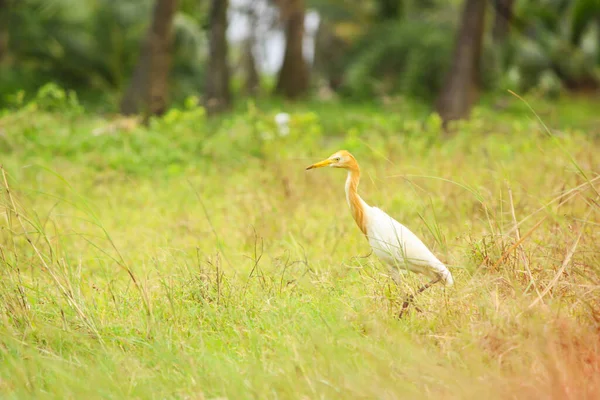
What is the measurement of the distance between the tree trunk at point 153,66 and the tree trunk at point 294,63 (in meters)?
4.94

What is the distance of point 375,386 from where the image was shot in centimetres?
264

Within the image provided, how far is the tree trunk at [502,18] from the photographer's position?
651 inches

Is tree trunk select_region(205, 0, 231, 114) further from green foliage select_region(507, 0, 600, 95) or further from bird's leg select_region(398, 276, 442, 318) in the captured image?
bird's leg select_region(398, 276, 442, 318)

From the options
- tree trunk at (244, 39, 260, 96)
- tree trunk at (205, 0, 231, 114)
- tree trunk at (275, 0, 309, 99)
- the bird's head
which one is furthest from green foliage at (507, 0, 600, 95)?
the bird's head

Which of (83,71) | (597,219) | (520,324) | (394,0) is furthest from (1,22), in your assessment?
(520,324)

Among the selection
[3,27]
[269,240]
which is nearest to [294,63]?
[3,27]

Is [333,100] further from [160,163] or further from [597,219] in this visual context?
[597,219]

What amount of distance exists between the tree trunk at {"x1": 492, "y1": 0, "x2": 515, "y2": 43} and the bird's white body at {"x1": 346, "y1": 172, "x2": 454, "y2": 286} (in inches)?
545

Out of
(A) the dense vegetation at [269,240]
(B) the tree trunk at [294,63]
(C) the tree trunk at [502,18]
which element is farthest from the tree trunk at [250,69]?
(C) the tree trunk at [502,18]

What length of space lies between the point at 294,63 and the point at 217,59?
11.3 feet

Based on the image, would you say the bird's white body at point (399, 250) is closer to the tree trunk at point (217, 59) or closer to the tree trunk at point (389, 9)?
the tree trunk at point (217, 59)

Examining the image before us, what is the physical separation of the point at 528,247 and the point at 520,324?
35.9 inches

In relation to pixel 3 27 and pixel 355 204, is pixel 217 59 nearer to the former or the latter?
pixel 3 27

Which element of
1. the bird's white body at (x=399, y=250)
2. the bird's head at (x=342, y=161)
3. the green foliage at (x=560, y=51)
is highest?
the bird's head at (x=342, y=161)
